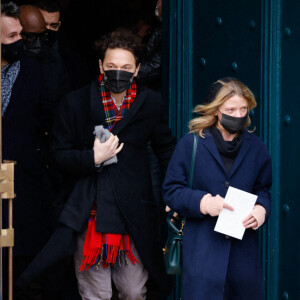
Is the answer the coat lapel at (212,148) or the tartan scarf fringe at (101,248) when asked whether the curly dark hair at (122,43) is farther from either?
the tartan scarf fringe at (101,248)

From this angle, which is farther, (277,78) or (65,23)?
(65,23)

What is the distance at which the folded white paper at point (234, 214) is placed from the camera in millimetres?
3732

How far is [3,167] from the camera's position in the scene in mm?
3660

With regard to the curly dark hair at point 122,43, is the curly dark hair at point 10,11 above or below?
above

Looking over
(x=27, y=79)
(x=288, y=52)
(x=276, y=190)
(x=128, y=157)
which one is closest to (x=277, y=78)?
(x=288, y=52)

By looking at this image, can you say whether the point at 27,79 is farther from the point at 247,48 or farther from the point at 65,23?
the point at 65,23

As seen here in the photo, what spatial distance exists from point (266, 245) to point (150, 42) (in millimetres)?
1690

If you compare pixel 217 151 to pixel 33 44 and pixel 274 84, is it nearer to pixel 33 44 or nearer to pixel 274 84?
pixel 274 84

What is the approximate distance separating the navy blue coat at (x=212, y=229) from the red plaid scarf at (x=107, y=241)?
46cm

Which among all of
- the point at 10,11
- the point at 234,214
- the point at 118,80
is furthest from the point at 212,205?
the point at 10,11

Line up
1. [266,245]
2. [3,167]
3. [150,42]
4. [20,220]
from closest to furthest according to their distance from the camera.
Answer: [3,167], [266,245], [20,220], [150,42]

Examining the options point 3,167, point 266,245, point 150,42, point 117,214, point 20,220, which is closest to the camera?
point 3,167

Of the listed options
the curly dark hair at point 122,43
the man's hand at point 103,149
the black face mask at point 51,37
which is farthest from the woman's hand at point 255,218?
the black face mask at point 51,37

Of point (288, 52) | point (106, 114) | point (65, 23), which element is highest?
point (65, 23)
